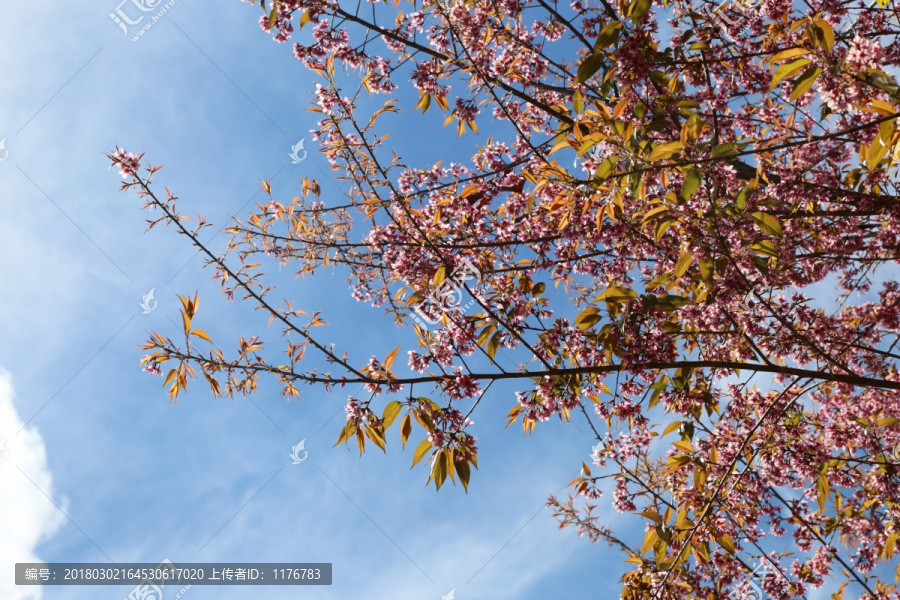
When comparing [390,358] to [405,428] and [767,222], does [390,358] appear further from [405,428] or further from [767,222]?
[767,222]

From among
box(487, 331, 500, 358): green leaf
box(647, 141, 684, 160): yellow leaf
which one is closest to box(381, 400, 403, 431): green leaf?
box(487, 331, 500, 358): green leaf

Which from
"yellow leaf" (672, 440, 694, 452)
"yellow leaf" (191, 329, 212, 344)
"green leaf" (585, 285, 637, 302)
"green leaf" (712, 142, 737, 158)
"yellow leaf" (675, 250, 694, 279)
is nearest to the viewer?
"green leaf" (712, 142, 737, 158)

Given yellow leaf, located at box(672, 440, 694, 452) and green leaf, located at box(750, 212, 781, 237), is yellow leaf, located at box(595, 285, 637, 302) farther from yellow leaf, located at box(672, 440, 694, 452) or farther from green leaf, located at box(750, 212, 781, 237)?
yellow leaf, located at box(672, 440, 694, 452)

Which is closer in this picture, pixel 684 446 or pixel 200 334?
pixel 200 334

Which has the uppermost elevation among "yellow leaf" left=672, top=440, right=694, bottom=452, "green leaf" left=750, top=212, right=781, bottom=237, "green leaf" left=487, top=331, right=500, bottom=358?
"green leaf" left=487, top=331, right=500, bottom=358

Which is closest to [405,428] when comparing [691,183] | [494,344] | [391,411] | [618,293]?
[391,411]

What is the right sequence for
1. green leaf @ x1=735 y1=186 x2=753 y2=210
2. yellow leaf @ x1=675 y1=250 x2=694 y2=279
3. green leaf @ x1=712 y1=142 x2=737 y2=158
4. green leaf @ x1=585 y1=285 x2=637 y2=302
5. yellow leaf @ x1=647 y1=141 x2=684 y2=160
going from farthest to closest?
green leaf @ x1=585 y1=285 x2=637 y2=302 < green leaf @ x1=735 y1=186 x2=753 y2=210 < yellow leaf @ x1=675 y1=250 x2=694 y2=279 < green leaf @ x1=712 y1=142 x2=737 y2=158 < yellow leaf @ x1=647 y1=141 x2=684 y2=160

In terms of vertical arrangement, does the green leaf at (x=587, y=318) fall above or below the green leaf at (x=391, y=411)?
above

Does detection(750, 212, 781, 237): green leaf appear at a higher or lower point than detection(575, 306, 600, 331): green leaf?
higher

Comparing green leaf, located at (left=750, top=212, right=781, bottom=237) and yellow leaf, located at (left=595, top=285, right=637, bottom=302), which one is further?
yellow leaf, located at (left=595, top=285, right=637, bottom=302)

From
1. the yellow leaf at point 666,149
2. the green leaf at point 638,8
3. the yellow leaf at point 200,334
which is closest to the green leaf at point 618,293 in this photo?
the yellow leaf at point 666,149

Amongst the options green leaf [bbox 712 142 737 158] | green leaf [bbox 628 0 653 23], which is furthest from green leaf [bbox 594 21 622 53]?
green leaf [bbox 712 142 737 158]

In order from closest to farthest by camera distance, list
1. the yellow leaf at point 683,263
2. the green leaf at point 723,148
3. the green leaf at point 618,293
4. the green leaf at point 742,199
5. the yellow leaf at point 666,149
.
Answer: the yellow leaf at point 666,149 < the green leaf at point 723,148 < the yellow leaf at point 683,263 < the green leaf at point 742,199 < the green leaf at point 618,293

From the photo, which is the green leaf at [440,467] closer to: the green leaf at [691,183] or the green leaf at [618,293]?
the green leaf at [618,293]
